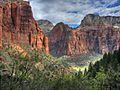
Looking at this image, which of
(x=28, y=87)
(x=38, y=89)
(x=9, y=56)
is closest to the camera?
(x=28, y=87)

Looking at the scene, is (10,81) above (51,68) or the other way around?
above

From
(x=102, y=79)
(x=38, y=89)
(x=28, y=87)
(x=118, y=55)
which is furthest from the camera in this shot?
(x=118, y=55)

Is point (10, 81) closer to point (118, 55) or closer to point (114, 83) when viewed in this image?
point (114, 83)

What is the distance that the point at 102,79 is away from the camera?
109812mm

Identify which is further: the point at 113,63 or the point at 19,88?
the point at 113,63

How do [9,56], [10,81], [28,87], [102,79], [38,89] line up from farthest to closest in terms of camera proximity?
[9,56] < [102,79] < [38,89] < [28,87] < [10,81]

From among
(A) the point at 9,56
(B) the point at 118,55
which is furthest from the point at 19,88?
(A) the point at 9,56

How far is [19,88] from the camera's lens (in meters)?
86.2

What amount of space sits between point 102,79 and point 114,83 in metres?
5.46

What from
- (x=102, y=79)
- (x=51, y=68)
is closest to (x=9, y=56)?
(x=51, y=68)

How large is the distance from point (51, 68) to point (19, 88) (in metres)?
113

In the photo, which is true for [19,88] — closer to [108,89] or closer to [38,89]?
[38,89]

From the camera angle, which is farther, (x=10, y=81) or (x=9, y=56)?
(x=9, y=56)

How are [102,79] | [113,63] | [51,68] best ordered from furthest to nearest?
1. [51,68]
2. [113,63]
3. [102,79]
